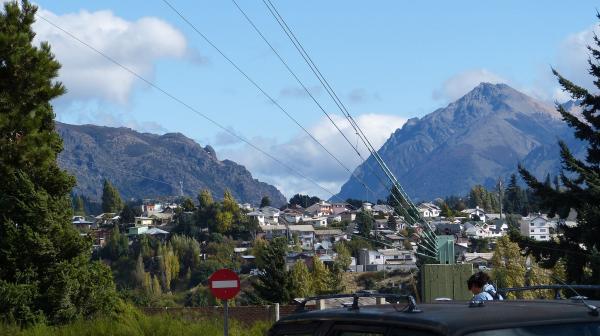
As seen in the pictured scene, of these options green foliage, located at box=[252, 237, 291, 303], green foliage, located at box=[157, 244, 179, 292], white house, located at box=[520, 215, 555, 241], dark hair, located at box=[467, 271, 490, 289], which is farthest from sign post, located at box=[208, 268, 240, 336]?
white house, located at box=[520, 215, 555, 241]

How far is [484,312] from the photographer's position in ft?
18.1

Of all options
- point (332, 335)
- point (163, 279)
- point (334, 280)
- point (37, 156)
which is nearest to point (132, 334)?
point (37, 156)

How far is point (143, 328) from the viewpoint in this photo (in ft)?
65.6

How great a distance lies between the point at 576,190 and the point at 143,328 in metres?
18.0

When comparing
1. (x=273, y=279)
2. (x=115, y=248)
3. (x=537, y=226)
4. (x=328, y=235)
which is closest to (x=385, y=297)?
(x=273, y=279)

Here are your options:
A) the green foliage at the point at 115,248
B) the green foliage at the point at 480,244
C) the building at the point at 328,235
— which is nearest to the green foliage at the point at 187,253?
the green foliage at the point at 115,248

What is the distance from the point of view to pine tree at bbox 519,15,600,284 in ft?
107

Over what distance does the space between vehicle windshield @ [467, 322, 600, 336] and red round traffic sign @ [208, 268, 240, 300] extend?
12507 mm

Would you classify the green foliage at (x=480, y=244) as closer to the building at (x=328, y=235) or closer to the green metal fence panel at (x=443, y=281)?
the building at (x=328, y=235)

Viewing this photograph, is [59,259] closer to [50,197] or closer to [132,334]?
[50,197]

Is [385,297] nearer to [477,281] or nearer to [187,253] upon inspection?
[477,281]

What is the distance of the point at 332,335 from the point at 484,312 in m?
0.97

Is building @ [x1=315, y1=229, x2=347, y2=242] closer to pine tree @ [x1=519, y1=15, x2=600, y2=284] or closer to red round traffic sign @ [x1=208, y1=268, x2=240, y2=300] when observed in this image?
pine tree @ [x1=519, y1=15, x2=600, y2=284]

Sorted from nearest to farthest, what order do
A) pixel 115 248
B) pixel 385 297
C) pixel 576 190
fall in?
pixel 385 297 → pixel 576 190 → pixel 115 248
